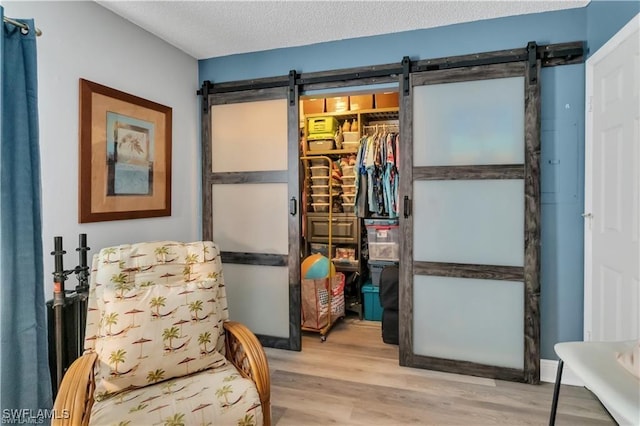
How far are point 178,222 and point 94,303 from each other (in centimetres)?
131

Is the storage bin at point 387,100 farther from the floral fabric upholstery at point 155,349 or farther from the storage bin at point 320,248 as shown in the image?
the floral fabric upholstery at point 155,349

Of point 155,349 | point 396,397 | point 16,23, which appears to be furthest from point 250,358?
point 16,23

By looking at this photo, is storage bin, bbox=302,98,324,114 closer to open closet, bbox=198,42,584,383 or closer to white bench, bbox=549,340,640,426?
open closet, bbox=198,42,584,383

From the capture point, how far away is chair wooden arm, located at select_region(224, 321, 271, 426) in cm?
163

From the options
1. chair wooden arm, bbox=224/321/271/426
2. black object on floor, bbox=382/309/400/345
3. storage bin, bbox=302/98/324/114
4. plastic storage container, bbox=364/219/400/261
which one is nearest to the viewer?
chair wooden arm, bbox=224/321/271/426

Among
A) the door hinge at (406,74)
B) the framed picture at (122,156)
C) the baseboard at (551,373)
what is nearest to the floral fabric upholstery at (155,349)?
the framed picture at (122,156)

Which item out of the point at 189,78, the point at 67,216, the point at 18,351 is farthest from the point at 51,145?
the point at 189,78

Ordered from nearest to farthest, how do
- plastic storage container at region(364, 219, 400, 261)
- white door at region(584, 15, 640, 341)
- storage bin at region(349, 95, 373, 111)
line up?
white door at region(584, 15, 640, 341)
plastic storage container at region(364, 219, 400, 261)
storage bin at region(349, 95, 373, 111)

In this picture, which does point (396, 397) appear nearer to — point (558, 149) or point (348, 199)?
point (558, 149)

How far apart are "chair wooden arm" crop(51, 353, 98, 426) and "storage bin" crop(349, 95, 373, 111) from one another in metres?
3.32

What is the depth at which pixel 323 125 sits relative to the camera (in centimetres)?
403

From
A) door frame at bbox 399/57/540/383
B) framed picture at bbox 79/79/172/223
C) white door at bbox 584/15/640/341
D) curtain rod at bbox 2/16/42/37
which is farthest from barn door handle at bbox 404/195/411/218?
curtain rod at bbox 2/16/42/37

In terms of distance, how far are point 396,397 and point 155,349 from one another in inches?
58.9

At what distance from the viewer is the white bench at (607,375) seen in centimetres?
114
